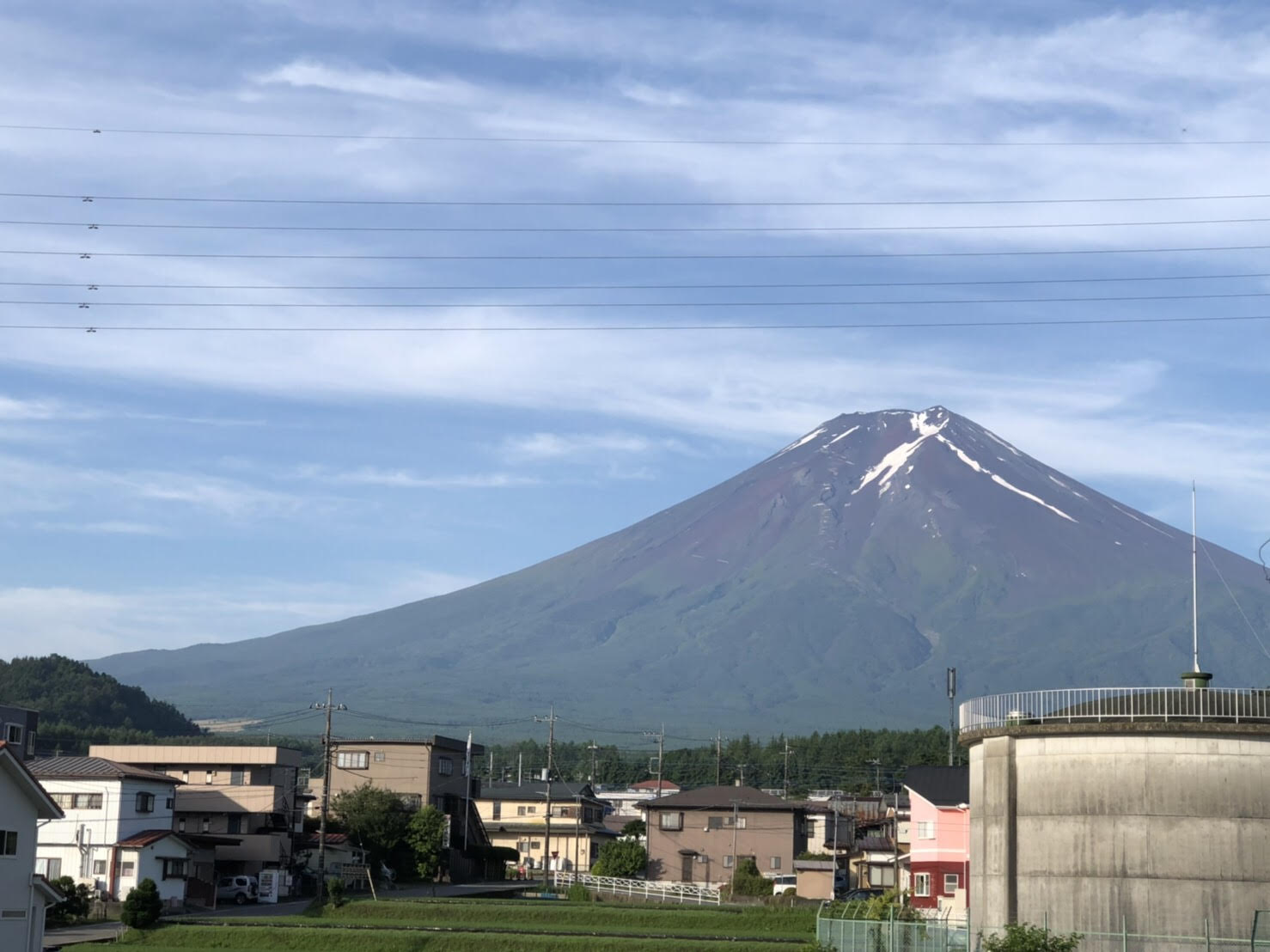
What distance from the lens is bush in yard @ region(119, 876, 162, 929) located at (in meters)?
51.3

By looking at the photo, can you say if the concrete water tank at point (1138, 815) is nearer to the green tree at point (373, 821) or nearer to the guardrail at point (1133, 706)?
the guardrail at point (1133, 706)

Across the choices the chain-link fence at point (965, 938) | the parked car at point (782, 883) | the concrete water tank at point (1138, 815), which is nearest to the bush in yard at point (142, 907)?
the chain-link fence at point (965, 938)

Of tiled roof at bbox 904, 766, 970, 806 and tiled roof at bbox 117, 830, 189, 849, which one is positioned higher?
tiled roof at bbox 904, 766, 970, 806

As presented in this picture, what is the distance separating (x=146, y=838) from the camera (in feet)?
212

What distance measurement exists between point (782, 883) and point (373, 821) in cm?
2113

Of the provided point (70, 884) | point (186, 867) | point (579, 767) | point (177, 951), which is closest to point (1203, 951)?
point (177, 951)

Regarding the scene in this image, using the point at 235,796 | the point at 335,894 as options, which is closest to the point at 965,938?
the point at 335,894

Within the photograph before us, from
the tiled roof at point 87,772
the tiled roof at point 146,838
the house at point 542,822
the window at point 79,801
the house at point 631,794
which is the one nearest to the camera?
the tiled roof at point 146,838

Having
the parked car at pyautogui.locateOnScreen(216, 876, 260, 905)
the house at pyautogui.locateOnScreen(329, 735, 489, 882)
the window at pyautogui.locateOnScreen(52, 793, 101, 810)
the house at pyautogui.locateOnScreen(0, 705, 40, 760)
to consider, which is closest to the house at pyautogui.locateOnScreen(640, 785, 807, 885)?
the house at pyautogui.locateOnScreen(329, 735, 489, 882)

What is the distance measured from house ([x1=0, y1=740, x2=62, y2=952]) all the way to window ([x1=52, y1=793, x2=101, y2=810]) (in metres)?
29.1

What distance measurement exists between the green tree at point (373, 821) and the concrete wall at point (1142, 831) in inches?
1988

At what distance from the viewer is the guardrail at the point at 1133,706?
3403cm

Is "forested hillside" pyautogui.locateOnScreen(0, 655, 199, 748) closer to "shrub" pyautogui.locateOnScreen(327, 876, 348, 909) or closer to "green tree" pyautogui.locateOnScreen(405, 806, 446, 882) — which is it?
"green tree" pyautogui.locateOnScreen(405, 806, 446, 882)

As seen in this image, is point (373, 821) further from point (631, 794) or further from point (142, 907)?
point (631, 794)
